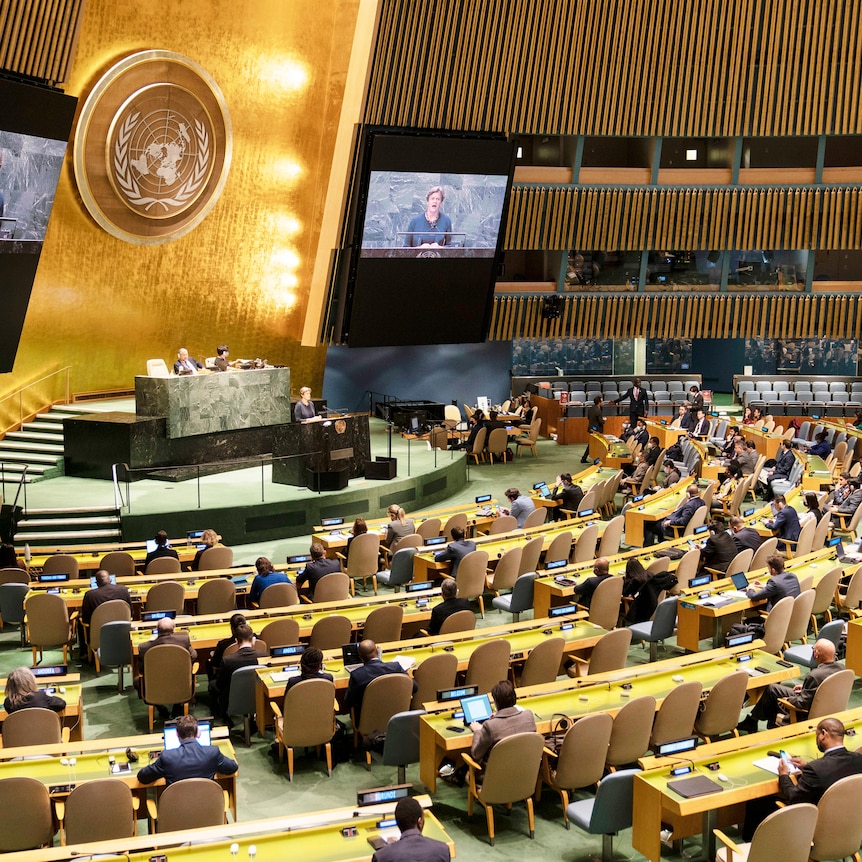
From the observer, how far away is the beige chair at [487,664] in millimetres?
7902

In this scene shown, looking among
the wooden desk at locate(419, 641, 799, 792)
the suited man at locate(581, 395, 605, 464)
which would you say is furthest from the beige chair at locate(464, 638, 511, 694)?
the suited man at locate(581, 395, 605, 464)

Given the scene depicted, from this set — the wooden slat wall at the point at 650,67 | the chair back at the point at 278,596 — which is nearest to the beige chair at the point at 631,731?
the chair back at the point at 278,596

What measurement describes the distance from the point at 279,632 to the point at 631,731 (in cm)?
302

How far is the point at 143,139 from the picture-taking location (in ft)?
58.6

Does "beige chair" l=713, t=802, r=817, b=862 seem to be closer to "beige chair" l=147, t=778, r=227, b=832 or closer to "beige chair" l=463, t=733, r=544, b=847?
"beige chair" l=463, t=733, r=544, b=847

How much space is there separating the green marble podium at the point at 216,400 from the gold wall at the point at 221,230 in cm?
297

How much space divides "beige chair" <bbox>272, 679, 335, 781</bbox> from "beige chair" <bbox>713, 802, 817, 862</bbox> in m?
2.97

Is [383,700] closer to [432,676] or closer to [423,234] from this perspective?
[432,676]

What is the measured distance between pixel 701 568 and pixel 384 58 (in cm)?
1173

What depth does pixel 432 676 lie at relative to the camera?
768cm

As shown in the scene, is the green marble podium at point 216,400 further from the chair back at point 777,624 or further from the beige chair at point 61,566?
the chair back at point 777,624

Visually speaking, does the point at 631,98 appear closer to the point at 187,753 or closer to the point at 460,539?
the point at 460,539

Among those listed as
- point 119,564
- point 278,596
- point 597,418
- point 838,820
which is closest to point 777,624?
point 838,820

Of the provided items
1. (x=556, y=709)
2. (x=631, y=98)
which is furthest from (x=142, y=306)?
(x=556, y=709)
